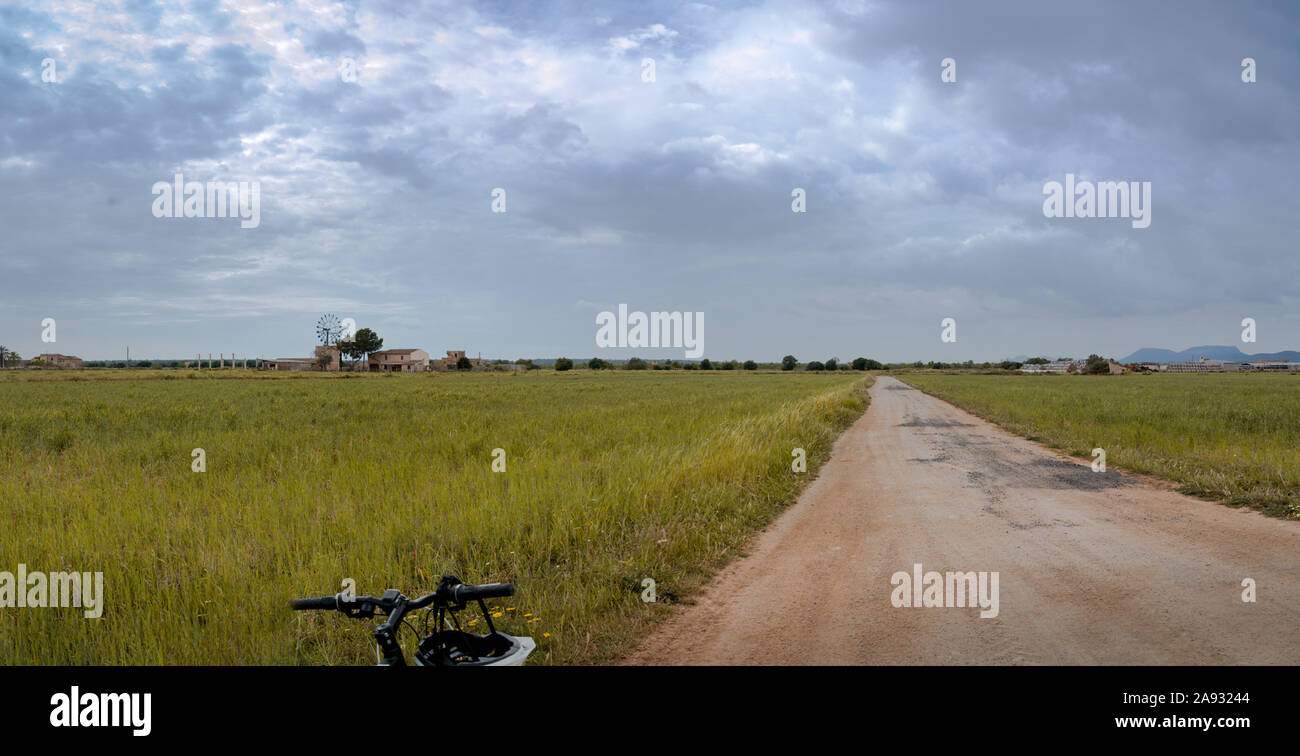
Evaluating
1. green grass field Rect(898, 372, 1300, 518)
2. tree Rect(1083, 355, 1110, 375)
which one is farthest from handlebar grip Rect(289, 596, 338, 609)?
tree Rect(1083, 355, 1110, 375)

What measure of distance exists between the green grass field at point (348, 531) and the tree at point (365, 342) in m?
169

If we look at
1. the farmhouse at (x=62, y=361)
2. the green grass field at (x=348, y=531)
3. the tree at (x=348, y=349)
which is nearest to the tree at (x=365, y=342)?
the tree at (x=348, y=349)

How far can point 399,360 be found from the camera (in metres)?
154

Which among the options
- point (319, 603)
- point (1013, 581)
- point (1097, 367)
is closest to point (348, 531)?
point (319, 603)

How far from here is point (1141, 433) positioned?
17.2 metres

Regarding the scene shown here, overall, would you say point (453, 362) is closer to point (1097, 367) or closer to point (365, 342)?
point (365, 342)

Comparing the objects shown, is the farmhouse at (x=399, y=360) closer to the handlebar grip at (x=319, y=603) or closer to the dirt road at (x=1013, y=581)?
the dirt road at (x=1013, y=581)

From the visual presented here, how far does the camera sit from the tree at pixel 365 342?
17138cm

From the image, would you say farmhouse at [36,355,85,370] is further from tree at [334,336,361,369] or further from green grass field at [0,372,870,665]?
green grass field at [0,372,870,665]

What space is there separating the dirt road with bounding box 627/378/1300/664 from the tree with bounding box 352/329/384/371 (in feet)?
590
